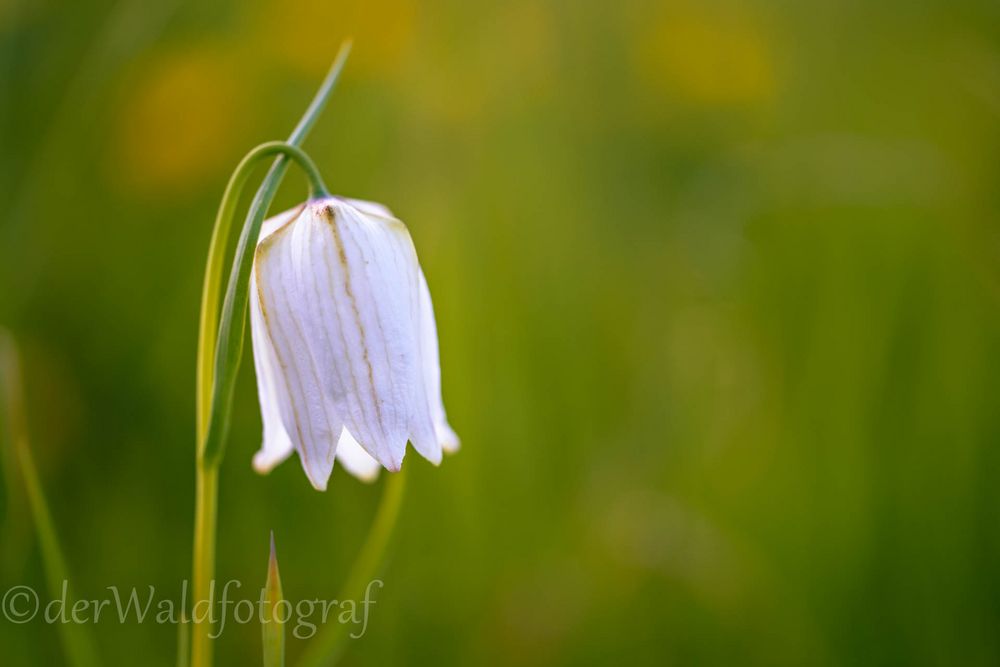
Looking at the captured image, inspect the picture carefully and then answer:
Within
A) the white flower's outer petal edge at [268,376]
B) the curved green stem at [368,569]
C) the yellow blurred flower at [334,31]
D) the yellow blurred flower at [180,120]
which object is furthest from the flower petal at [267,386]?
the yellow blurred flower at [334,31]

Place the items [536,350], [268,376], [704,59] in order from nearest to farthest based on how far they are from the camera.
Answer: [268,376] < [536,350] < [704,59]

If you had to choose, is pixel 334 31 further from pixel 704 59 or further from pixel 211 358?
pixel 211 358

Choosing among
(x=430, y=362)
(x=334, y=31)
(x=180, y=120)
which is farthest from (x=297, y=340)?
(x=334, y=31)

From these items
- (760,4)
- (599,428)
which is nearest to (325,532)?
(599,428)

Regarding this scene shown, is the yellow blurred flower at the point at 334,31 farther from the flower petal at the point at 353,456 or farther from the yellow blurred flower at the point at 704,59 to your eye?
the flower petal at the point at 353,456

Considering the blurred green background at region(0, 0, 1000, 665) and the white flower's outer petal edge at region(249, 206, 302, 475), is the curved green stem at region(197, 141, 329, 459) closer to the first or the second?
the white flower's outer petal edge at region(249, 206, 302, 475)

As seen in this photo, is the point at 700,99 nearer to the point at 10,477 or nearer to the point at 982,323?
the point at 982,323
